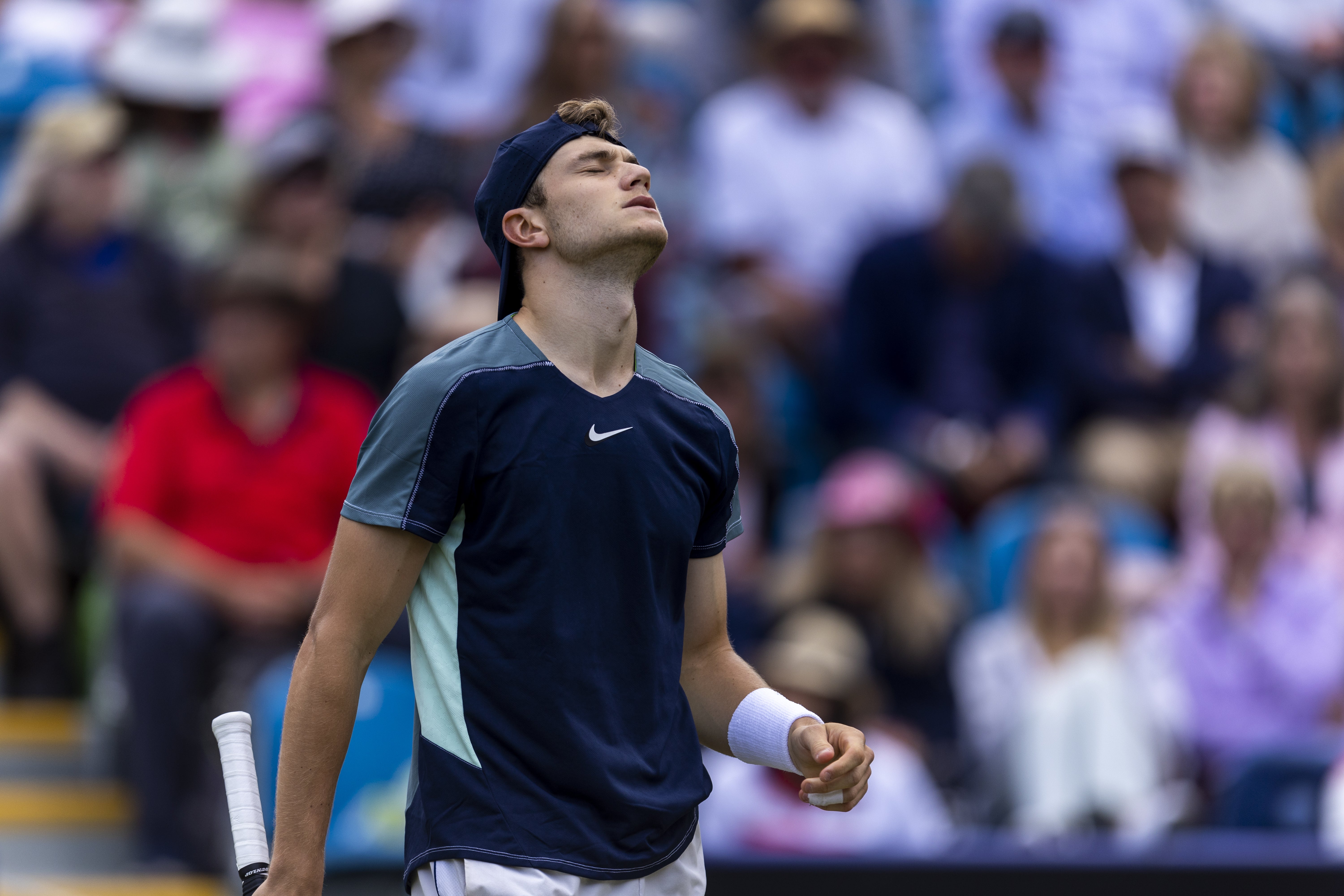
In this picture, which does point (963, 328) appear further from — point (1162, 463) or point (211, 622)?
point (211, 622)

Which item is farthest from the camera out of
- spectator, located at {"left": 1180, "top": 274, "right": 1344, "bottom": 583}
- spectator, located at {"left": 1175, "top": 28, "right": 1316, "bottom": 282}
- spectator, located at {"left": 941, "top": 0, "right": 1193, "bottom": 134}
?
spectator, located at {"left": 941, "top": 0, "right": 1193, "bottom": 134}

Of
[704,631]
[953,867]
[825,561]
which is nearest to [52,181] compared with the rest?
[825,561]

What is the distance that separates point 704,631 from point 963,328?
5085 millimetres

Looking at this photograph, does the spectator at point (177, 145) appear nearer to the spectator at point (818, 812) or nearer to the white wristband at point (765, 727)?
the spectator at point (818, 812)

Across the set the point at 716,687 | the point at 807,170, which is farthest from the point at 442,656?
the point at 807,170

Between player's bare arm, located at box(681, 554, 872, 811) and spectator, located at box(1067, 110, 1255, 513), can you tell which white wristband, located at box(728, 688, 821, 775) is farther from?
spectator, located at box(1067, 110, 1255, 513)

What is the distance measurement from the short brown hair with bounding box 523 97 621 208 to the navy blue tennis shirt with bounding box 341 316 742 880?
0.69 ft

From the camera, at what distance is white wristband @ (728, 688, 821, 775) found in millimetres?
2869

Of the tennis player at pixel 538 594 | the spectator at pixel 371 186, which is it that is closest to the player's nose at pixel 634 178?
the tennis player at pixel 538 594

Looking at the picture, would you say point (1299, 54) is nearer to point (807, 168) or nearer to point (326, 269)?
point (807, 168)

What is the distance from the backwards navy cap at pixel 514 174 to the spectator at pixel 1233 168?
21.8 ft

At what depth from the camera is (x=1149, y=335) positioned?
8492 mm

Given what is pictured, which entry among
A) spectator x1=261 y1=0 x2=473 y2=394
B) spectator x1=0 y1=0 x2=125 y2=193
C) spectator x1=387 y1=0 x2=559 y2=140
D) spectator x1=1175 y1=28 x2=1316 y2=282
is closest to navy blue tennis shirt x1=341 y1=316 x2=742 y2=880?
spectator x1=261 y1=0 x2=473 y2=394

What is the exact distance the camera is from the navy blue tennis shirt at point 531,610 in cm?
265
